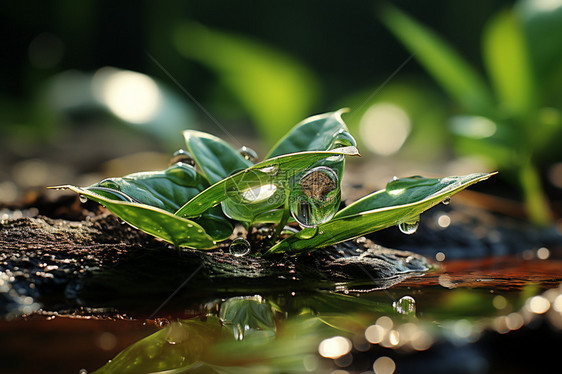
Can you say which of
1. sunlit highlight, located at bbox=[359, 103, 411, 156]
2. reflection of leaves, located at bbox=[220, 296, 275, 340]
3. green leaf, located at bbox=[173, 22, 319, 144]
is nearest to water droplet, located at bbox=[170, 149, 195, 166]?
reflection of leaves, located at bbox=[220, 296, 275, 340]

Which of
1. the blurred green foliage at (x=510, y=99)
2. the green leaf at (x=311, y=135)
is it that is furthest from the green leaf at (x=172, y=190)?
the blurred green foliage at (x=510, y=99)

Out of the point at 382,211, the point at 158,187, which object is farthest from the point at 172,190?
the point at 382,211

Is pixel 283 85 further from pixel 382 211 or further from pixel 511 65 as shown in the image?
pixel 382 211

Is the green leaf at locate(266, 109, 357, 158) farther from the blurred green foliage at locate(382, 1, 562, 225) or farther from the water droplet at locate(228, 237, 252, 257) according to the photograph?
the blurred green foliage at locate(382, 1, 562, 225)

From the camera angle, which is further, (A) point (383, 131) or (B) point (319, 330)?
(A) point (383, 131)

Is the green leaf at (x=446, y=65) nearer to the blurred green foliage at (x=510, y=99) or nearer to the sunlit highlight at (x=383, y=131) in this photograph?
the blurred green foliage at (x=510, y=99)

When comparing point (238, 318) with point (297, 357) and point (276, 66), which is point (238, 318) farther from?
point (276, 66)
